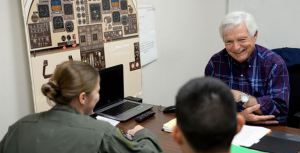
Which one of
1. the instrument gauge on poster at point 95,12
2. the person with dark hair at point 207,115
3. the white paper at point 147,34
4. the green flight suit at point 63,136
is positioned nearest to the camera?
the person with dark hair at point 207,115

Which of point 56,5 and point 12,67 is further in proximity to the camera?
point 56,5

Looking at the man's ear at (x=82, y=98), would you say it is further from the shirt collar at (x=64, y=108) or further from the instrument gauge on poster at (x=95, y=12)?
the instrument gauge on poster at (x=95, y=12)

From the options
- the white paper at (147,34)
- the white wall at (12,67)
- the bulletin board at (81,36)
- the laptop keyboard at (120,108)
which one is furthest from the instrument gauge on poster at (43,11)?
the white paper at (147,34)

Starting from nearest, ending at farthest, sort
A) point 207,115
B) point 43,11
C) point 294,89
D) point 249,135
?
point 207,115 < point 249,135 < point 43,11 < point 294,89

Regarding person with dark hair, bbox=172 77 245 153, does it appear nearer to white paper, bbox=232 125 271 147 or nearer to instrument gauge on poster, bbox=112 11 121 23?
white paper, bbox=232 125 271 147

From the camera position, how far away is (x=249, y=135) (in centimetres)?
167

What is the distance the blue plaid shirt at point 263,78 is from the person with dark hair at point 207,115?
3.94 feet

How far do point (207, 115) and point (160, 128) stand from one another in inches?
41.3

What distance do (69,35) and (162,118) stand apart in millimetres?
770

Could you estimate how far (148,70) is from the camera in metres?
2.90

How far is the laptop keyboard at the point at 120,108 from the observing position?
2.08 metres

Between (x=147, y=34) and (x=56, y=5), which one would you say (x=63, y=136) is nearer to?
(x=56, y=5)

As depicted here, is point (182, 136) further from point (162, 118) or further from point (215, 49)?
point (215, 49)

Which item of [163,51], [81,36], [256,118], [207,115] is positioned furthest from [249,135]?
[163,51]
